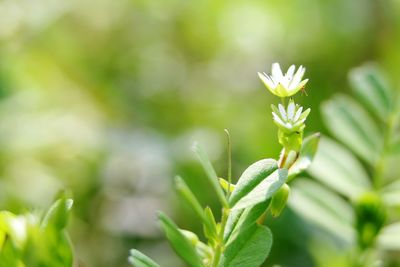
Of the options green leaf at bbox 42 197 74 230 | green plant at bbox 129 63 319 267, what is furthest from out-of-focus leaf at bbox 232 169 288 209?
green leaf at bbox 42 197 74 230

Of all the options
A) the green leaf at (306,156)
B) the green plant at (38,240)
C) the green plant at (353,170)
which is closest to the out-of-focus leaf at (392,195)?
the green plant at (353,170)

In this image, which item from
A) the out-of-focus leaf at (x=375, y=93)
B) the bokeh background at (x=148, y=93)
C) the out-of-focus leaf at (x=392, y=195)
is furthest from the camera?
the bokeh background at (x=148, y=93)

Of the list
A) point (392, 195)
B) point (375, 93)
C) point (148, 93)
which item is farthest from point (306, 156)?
point (148, 93)

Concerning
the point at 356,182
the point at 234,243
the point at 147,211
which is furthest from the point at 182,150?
the point at 234,243

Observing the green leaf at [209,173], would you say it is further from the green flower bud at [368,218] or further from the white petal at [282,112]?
the green flower bud at [368,218]

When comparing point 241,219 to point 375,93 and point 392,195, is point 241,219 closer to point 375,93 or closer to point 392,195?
point 392,195

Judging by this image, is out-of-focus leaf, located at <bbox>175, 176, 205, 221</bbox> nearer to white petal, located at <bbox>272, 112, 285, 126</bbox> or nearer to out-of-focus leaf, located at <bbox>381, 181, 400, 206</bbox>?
white petal, located at <bbox>272, 112, 285, 126</bbox>

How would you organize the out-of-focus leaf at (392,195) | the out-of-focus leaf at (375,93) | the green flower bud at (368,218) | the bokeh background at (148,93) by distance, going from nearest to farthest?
the green flower bud at (368,218)
the out-of-focus leaf at (392,195)
the out-of-focus leaf at (375,93)
the bokeh background at (148,93)
